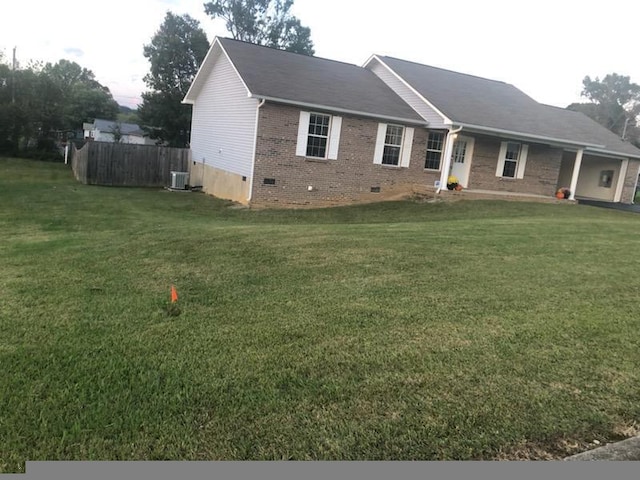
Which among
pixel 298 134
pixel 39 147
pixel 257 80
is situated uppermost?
pixel 257 80

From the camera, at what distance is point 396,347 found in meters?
4.19

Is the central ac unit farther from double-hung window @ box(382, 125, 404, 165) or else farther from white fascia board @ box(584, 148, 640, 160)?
white fascia board @ box(584, 148, 640, 160)

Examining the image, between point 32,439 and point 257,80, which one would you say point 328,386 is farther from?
point 257,80

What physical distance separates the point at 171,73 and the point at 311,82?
75.8 feet

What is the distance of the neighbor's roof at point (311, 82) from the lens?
16.0m

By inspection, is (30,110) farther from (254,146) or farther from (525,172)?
(525,172)

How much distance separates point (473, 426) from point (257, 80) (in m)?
14.8

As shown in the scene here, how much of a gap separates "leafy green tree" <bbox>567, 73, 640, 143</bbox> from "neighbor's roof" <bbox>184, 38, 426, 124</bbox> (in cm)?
5735

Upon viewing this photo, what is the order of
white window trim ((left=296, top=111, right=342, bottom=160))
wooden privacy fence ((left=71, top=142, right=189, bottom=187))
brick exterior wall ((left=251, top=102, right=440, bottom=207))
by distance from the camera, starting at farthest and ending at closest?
wooden privacy fence ((left=71, top=142, right=189, bottom=187)) < white window trim ((left=296, top=111, right=342, bottom=160)) < brick exterior wall ((left=251, top=102, right=440, bottom=207))

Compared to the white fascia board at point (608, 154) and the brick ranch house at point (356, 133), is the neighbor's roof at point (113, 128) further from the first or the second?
the white fascia board at point (608, 154)

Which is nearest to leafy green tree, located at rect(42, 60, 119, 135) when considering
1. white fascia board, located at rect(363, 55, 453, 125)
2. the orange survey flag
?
white fascia board, located at rect(363, 55, 453, 125)

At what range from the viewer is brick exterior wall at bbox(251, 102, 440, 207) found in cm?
1597

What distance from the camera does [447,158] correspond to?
57.7ft

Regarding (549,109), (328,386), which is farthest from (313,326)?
(549,109)
